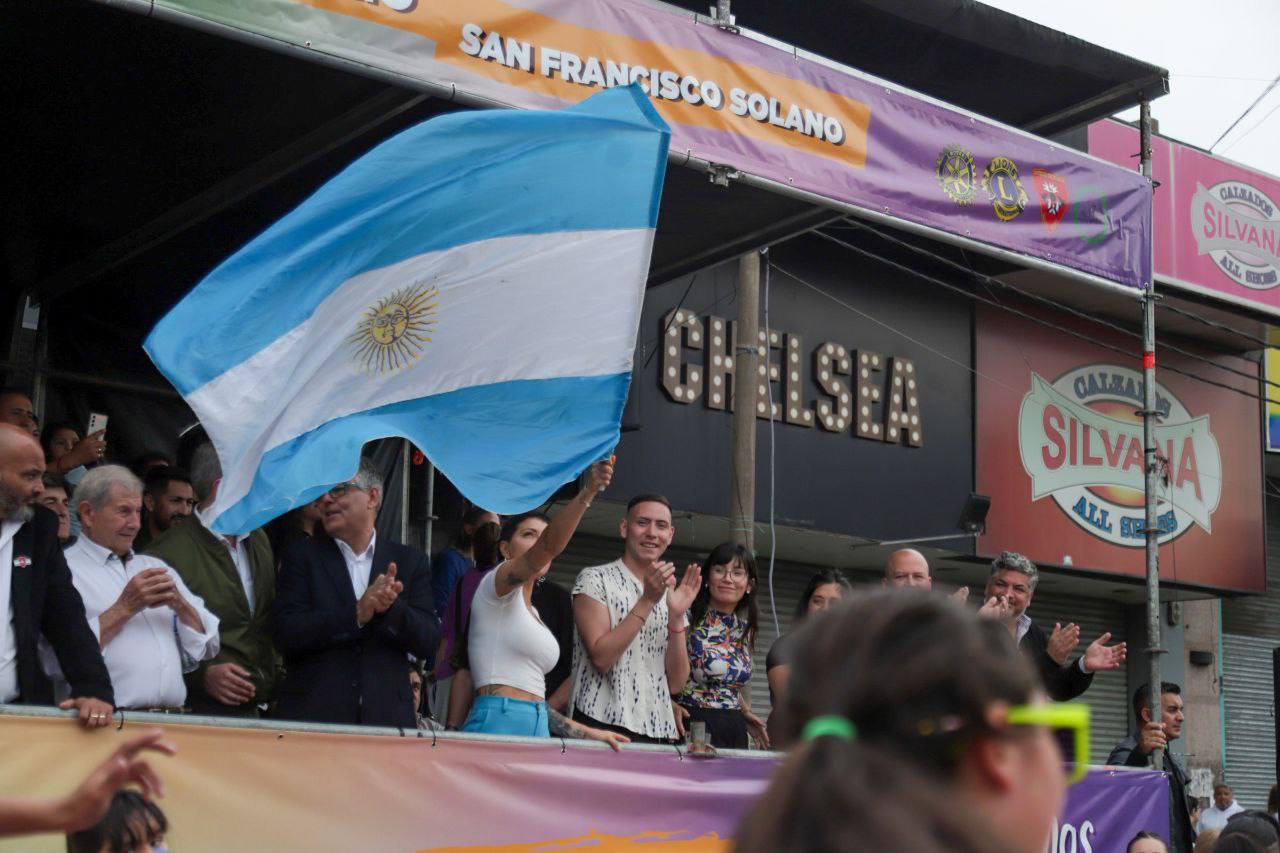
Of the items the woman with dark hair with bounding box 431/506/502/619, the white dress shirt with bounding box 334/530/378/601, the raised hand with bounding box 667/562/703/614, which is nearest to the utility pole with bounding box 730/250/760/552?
the woman with dark hair with bounding box 431/506/502/619

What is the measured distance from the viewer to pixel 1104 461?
50.8 ft

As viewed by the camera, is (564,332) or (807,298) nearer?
(564,332)

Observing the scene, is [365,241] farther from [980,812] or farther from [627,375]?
[980,812]

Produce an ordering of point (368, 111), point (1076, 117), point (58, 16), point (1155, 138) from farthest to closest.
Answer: point (1155, 138) < point (1076, 117) < point (368, 111) < point (58, 16)

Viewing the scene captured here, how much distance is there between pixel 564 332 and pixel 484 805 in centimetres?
168

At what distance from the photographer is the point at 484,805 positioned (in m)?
5.13

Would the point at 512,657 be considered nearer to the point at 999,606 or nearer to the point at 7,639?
the point at 7,639

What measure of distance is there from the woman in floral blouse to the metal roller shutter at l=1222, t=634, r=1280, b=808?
1247 centimetres

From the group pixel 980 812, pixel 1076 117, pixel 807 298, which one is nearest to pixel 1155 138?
pixel 807 298

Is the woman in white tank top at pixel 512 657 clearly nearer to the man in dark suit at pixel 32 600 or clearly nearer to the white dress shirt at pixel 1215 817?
the man in dark suit at pixel 32 600

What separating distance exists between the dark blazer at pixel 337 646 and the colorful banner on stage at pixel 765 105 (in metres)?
1.94

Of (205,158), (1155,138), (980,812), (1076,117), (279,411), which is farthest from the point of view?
(1155,138)

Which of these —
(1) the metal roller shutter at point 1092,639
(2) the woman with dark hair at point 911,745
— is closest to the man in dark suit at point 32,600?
(2) the woman with dark hair at point 911,745

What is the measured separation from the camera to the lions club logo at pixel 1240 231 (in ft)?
49.9
